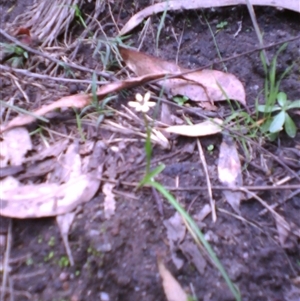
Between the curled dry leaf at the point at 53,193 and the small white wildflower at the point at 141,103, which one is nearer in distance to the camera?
the curled dry leaf at the point at 53,193

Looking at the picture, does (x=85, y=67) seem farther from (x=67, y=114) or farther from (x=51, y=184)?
(x=51, y=184)

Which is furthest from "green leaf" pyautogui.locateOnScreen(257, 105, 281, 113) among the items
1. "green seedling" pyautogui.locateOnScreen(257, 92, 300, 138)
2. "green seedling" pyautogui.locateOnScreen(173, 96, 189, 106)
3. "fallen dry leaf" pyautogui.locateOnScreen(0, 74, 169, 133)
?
"fallen dry leaf" pyautogui.locateOnScreen(0, 74, 169, 133)

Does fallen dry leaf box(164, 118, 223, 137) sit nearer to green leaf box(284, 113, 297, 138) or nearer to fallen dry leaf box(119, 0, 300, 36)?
green leaf box(284, 113, 297, 138)

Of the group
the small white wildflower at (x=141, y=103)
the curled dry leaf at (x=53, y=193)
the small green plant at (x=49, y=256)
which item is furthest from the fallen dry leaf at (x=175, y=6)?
the small green plant at (x=49, y=256)

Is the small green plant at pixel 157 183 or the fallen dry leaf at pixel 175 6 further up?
the fallen dry leaf at pixel 175 6

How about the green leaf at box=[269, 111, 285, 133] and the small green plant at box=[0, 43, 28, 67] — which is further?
the small green plant at box=[0, 43, 28, 67]

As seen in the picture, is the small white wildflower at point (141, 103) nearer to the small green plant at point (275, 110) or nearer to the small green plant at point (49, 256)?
the small green plant at point (275, 110)

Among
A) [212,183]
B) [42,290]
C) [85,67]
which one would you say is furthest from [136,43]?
[42,290]

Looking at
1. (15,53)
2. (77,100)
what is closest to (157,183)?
(77,100)
